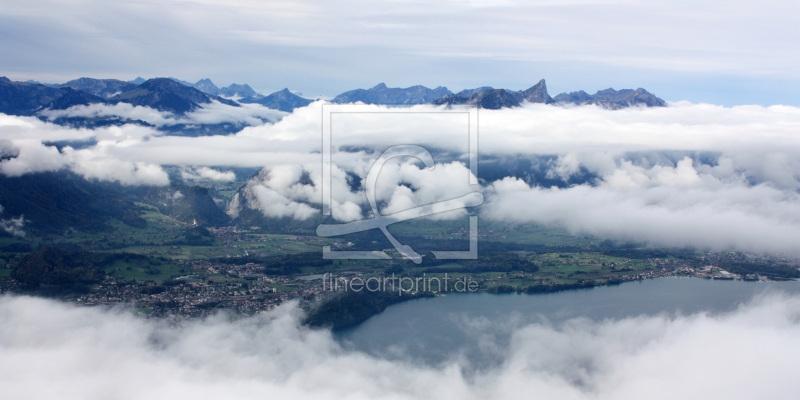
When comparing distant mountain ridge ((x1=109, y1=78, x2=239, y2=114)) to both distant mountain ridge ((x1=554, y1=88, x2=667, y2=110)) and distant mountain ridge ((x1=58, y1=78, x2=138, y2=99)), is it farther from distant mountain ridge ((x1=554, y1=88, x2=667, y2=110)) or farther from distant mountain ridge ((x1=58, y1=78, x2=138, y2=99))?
distant mountain ridge ((x1=554, y1=88, x2=667, y2=110))

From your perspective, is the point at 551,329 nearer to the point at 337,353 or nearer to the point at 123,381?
the point at 337,353

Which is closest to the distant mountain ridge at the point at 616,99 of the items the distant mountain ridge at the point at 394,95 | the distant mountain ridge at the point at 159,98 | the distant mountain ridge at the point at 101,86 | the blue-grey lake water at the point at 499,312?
the distant mountain ridge at the point at 394,95

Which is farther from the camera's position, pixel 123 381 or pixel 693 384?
pixel 693 384

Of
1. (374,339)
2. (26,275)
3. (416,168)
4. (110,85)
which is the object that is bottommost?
(374,339)

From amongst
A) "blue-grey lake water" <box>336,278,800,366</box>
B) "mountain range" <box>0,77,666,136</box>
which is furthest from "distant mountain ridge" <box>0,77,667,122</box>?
"blue-grey lake water" <box>336,278,800,366</box>


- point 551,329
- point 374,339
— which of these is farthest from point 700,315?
point 374,339

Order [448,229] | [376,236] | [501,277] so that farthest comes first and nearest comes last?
[448,229]
[376,236]
[501,277]

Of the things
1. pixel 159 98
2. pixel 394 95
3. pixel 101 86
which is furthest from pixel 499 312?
pixel 101 86

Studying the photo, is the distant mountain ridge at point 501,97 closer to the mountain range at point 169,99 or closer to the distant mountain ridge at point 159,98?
the mountain range at point 169,99
